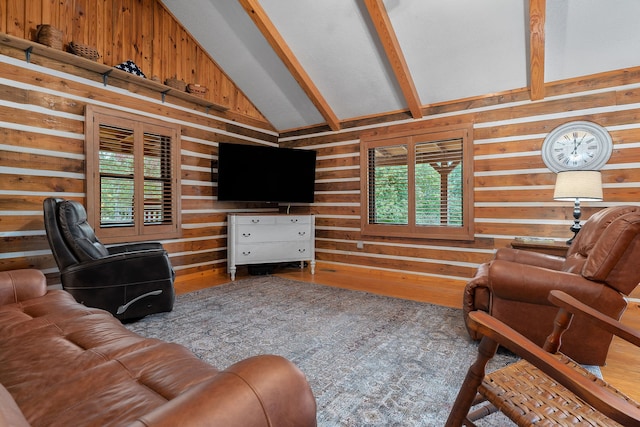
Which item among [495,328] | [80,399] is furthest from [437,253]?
[80,399]

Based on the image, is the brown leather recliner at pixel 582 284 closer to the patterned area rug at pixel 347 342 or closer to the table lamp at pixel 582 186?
the patterned area rug at pixel 347 342

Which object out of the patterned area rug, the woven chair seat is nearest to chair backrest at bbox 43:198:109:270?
the patterned area rug

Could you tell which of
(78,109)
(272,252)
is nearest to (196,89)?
(78,109)

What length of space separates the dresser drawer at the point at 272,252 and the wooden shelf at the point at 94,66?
83.5 inches

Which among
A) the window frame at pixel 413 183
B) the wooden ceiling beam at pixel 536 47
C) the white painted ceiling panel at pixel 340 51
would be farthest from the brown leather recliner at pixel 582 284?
the white painted ceiling panel at pixel 340 51

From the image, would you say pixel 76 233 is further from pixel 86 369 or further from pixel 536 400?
pixel 536 400

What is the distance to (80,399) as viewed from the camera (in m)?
0.92

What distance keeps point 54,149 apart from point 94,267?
4.85 feet

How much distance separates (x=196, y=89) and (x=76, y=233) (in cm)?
248

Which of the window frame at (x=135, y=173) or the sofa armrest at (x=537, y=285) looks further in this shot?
the window frame at (x=135, y=173)

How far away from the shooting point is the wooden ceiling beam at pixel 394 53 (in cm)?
319

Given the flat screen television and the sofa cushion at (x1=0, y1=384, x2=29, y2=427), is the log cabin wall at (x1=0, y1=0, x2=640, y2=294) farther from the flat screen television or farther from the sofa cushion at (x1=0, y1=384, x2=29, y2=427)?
the sofa cushion at (x1=0, y1=384, x2=29, y2=427)

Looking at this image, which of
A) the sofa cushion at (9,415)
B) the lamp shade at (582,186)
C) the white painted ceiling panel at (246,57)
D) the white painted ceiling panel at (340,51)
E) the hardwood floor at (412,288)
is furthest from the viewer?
the white painted ceiling panel at (246,57)

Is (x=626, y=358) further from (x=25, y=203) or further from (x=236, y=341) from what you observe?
(x=25, y=203)
